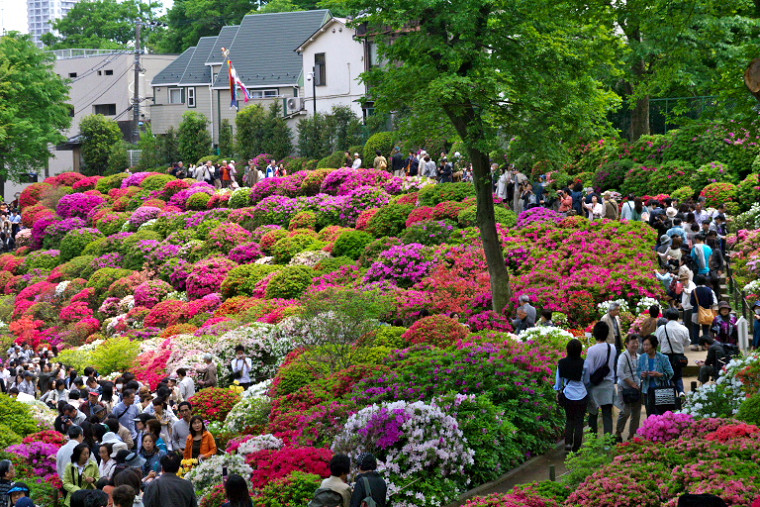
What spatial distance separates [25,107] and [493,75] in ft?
132

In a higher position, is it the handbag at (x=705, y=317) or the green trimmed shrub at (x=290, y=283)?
the handbag at (x=705, y=317)

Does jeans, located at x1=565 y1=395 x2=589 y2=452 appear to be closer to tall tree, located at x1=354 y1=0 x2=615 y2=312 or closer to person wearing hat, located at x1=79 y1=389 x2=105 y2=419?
person wearing hat, located at x1=79 y1=389 x2=105 y2=419

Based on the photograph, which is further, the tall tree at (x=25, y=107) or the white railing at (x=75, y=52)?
the white railing at (x=75, y=52)

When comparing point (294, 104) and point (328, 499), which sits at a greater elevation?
point (294, 104)

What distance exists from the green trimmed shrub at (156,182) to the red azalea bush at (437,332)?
2744 cm

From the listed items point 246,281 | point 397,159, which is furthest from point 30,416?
point 397,159

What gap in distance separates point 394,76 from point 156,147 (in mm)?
36825

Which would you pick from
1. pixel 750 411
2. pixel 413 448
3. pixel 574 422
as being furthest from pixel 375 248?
pixel 750 411

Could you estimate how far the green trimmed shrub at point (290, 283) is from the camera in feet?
84.3

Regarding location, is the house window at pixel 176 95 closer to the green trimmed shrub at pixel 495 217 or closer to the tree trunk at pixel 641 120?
the tree trunk at pixel 641 120

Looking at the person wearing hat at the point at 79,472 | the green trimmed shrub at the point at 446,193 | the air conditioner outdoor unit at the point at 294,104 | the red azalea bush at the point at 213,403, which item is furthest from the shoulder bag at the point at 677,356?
the air conditioner outdoor unit at the point at 294,104

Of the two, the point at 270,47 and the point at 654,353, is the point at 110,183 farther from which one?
the point at 654,353

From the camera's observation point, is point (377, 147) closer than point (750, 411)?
No

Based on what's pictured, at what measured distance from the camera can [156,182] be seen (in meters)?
43.2
